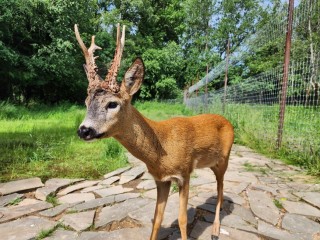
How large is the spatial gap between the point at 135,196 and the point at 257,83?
22.0ft

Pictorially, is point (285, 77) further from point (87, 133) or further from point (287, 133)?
point (87, 133)

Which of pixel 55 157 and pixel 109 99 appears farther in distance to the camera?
pixel 55 157

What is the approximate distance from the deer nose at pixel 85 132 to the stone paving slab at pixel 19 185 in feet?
8.09

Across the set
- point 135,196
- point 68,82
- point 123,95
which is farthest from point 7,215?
point 68,82

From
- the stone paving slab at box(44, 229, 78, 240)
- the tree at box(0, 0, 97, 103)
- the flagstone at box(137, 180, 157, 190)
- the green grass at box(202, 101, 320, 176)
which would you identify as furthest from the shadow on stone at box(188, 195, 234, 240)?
the tree at box(0, 0, 97, 103)

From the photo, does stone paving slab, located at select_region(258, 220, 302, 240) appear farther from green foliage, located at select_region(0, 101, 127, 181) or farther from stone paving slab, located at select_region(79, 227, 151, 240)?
green foliage, located at select_region(0, 101, 127, 181)

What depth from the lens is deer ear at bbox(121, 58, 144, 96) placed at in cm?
236

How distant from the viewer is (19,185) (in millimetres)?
4258

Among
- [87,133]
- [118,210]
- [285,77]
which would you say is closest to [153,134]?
[87,133]

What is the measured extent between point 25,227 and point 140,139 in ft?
5.19

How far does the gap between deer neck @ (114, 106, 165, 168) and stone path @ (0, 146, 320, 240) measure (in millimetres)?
886

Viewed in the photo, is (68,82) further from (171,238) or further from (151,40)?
(171,238)

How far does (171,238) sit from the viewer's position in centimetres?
298

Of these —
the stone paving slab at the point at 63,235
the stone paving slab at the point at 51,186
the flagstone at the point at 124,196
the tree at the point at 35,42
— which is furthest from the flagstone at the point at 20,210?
the tree at the point at 35,42
